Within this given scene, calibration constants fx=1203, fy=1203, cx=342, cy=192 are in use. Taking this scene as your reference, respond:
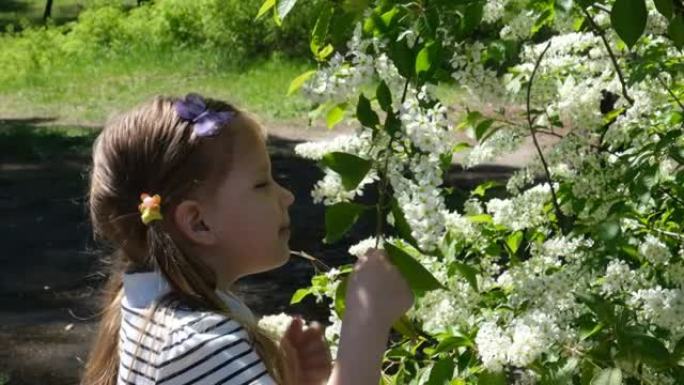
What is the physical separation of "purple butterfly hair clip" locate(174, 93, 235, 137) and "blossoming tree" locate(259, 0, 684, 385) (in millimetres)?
156

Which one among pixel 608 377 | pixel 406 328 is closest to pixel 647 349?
pixel 608 377

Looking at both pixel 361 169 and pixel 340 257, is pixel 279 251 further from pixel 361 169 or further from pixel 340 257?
pixel 340 257

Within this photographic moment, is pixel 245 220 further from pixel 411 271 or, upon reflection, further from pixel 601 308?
pixel 601 308

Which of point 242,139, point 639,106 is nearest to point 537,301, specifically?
point 242,139

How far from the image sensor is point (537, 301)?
2.04 meters

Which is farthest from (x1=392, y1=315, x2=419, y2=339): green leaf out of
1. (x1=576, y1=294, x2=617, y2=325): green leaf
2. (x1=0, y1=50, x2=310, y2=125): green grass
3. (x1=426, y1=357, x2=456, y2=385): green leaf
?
(x1=0, y1=50, x2=310, y2=125): green grass

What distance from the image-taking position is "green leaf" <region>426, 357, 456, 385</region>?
2041 millimetres

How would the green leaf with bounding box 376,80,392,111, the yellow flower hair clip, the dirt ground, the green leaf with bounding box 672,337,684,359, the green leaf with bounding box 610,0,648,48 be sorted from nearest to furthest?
the yellow flower hair clip, the green leaf with bounding box 610,0,648,48, the green leaf with bounding box 376,80,392,111, the green leaf with bounding box 672,337,684,359, the dirt ground

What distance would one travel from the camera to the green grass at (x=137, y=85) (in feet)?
43.7

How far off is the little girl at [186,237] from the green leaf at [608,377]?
468 mm

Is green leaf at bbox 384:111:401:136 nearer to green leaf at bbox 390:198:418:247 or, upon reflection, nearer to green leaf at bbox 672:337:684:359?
green leaf at bbox 390:198:418:247

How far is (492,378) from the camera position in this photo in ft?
6.28

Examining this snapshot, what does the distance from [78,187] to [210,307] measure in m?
8.25

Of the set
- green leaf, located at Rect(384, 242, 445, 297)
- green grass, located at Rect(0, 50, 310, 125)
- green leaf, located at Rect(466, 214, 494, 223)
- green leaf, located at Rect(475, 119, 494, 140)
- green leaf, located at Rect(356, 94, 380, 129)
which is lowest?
green grass, located at Rect(0, 50, 310, 125)
